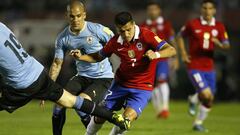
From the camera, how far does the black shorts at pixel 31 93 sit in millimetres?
9680

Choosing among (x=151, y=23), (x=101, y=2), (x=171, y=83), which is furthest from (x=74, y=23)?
(x=101, y=2)

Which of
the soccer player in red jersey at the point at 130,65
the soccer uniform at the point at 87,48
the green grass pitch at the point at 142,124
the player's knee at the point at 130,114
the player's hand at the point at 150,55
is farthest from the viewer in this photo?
the green grass pitch at the point at 142,124

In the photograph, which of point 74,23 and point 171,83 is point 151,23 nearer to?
point 74,23

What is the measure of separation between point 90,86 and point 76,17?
3.56 feet

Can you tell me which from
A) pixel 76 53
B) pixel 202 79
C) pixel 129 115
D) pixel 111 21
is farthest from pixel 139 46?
pixel 111 21

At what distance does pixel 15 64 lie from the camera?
944 centimetres

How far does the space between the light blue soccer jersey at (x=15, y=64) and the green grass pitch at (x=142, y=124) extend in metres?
3.59

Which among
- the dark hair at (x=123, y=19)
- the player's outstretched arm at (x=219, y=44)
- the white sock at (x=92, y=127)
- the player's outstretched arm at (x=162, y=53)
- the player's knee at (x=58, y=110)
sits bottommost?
the player's outstretched arm at (x=219, y=44)

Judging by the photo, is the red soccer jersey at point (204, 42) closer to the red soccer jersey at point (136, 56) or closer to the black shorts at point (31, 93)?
the red soccer jersey at point (136, 56)

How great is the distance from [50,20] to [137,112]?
2088 centimetres

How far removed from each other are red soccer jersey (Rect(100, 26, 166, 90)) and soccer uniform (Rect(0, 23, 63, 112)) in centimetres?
118

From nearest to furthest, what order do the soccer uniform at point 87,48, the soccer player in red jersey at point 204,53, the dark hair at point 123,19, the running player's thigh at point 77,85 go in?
1. the dark hair at point 123,19
2. the running player's thigh at point 77,85
3. the soccer uniform at point 87,48
4. the soccer player in red jersey at point 204,53

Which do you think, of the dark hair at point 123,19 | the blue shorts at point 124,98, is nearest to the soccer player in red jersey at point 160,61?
the blue shorts at point 124,98

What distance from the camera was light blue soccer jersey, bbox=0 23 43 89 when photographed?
9.27m
